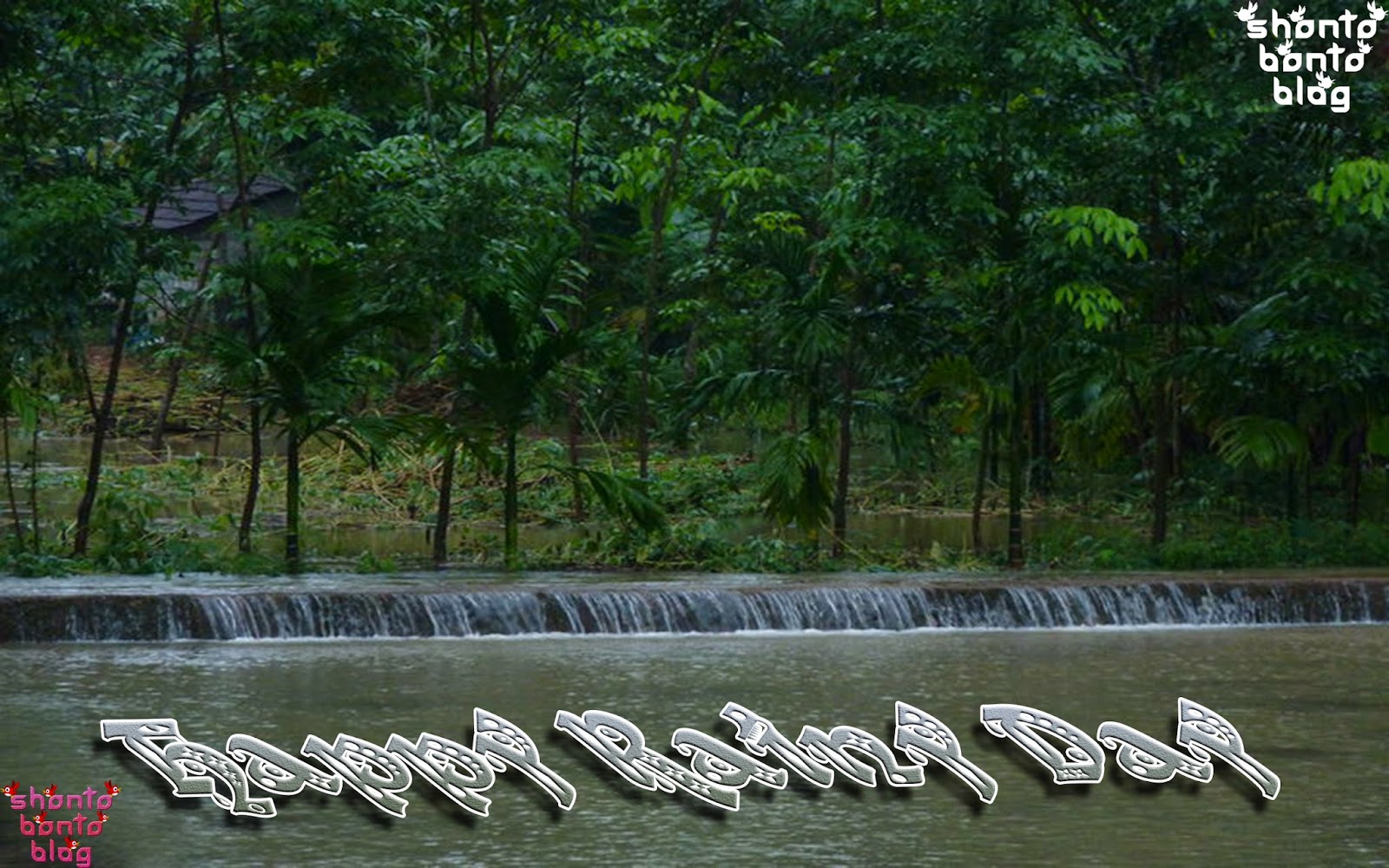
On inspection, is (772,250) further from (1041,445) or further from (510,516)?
(1041,445)

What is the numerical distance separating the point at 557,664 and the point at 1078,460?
13.9 metres

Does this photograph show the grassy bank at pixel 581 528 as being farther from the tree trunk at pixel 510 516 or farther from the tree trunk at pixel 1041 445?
the tree trunk at pixel 1041 445

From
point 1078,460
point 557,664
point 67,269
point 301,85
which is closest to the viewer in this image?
point 557,664

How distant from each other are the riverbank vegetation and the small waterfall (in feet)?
7.84

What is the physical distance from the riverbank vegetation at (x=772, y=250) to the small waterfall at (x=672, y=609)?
239 cm

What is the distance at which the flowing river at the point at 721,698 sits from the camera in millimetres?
9992

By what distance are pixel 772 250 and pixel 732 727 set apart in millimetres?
8873

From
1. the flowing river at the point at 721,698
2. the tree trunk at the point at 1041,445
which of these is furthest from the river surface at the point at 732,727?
the tree trunk at the point at 1041,445

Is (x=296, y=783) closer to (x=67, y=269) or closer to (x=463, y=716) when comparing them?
(x=463, y=716)

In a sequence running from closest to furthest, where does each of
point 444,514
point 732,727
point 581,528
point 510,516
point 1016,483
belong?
1. point 732,727
2. point 510,516
3. point 444,514
4. point 1016,483
5. point 581,528

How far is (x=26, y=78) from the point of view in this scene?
20406 mm

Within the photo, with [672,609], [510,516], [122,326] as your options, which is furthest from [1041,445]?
[122,326]

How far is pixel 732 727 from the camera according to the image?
1251cm

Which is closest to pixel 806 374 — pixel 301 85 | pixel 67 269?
pixel 301 85
